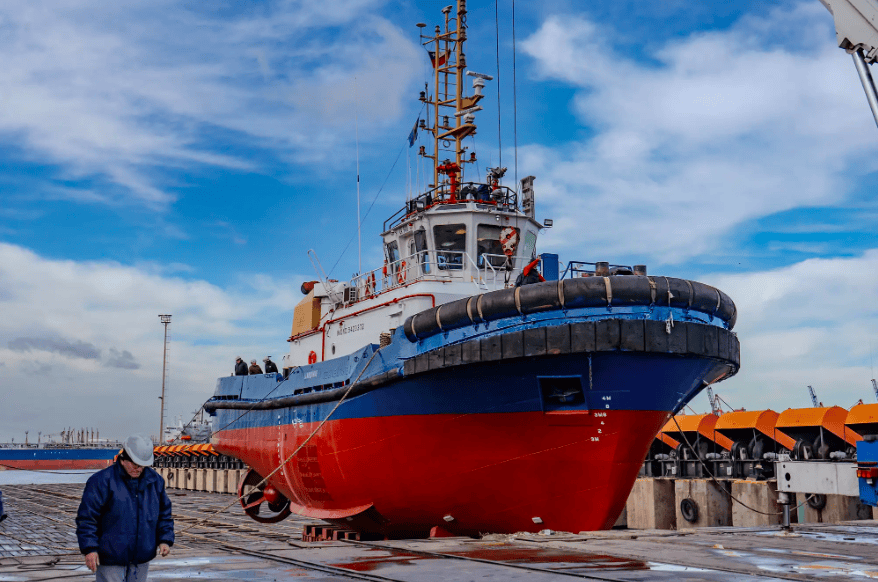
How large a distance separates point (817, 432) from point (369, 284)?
33.3ft

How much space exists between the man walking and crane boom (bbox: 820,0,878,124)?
300 inches

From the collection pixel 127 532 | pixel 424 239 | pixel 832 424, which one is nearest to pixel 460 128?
pixel 424 239

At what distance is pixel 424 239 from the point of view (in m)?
15.7

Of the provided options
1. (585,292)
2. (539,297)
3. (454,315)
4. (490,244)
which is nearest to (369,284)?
(490,244)

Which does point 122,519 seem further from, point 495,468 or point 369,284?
point 369,284

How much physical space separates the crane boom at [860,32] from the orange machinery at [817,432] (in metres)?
9.33

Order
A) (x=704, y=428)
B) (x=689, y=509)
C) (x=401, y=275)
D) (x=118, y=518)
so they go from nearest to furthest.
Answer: (x=118, y=518), (x=401, y=275), (x=689, y=509), (x=704, y=428)

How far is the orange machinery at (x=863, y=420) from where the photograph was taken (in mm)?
15180

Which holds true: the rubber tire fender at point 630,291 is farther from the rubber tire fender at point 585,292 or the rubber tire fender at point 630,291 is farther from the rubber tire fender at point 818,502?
the rubber tire fender at point 818,502

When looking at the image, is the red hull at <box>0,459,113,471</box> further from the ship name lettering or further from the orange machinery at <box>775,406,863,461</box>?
the orange machinery at <box>775,406,863,461</box>

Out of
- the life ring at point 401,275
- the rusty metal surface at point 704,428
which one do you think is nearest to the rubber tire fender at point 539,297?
the life ring at point 401,275

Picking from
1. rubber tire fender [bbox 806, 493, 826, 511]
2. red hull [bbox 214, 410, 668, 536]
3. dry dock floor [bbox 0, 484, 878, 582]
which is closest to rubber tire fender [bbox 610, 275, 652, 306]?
red hull [bbox 214, 410, 668, 536]

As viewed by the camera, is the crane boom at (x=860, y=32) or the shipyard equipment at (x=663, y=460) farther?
the shipyard equipment at (x=663, y=460)

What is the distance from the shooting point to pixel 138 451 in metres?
4.68
